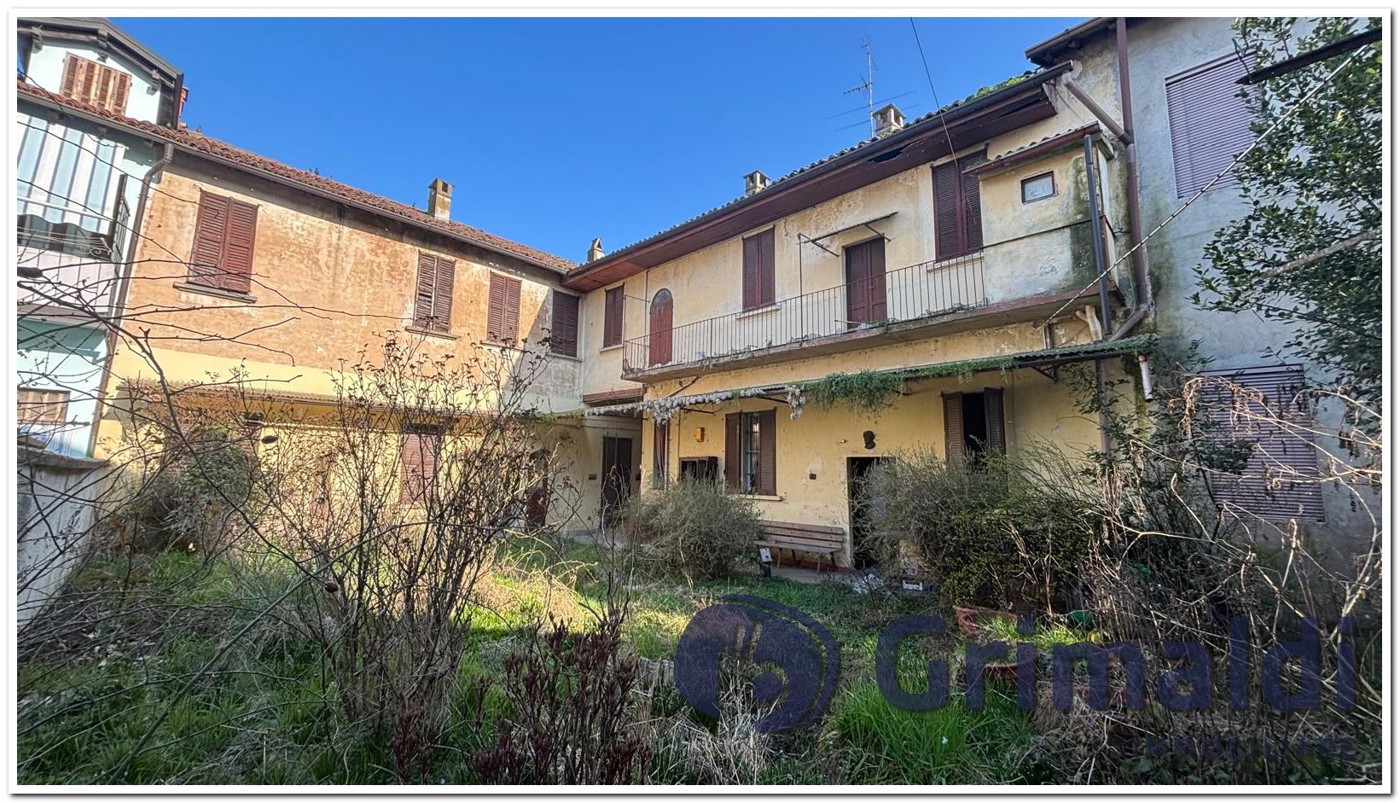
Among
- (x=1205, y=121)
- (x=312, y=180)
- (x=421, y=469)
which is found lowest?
(x=421, y=469)

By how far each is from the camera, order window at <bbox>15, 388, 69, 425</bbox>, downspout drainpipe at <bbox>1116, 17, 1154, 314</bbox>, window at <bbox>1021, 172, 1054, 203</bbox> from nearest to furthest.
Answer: window at <bbox>15, 388, 69, 425</bbox> < downspout drainpipe at <bbox>1116, 17, 1154, 314</bbox> < window at <bbox>1021, 172, 1054, 203</bbox>

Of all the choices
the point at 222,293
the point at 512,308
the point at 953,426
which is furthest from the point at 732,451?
the point at 222,293

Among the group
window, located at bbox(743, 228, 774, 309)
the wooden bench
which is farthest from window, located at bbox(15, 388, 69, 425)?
window, located at bbox(743, 228, 774, 309)

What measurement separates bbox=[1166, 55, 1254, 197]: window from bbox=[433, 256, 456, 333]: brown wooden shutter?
1496 centimetres

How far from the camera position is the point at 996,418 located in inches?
351

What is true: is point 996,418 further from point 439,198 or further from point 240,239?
point 439,198

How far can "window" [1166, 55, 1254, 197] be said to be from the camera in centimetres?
756

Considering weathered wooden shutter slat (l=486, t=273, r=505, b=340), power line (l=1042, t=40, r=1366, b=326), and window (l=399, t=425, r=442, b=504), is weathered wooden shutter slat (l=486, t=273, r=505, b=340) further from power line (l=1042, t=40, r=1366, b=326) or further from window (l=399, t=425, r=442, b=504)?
power line (l=1042, t=40, r=1366, b=326)

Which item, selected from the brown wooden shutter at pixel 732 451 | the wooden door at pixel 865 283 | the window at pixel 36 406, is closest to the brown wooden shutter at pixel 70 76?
the window at pixel 36 406

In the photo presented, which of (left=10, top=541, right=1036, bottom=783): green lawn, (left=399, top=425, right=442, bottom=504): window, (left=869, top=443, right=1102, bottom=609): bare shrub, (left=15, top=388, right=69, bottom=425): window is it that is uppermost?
(left=15, top=388, right=69, bottom=425): window

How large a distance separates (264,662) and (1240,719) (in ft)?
21.7

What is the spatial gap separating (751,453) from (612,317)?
21.3ft
